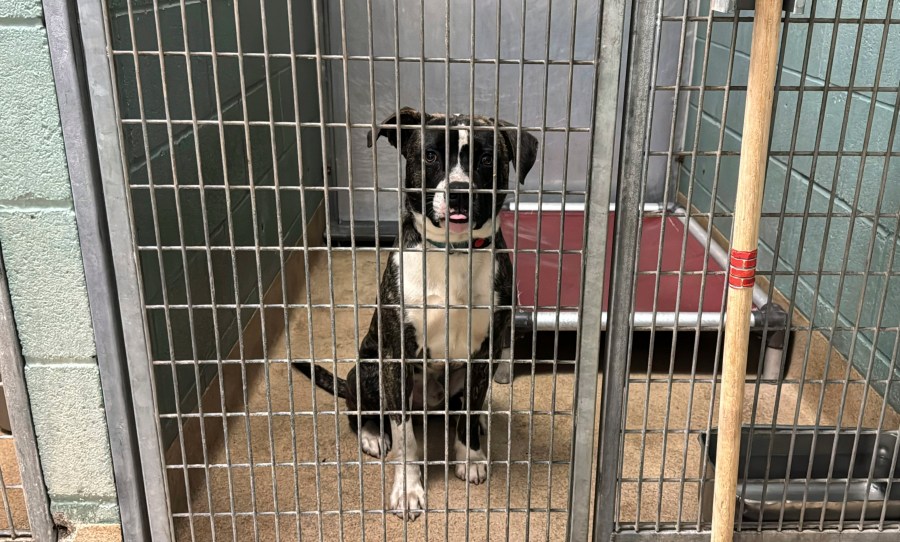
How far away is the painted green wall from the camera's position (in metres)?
1.67

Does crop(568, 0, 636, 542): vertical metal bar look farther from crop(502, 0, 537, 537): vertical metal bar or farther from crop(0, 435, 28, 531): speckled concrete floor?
crop(0, 435, 28, 531): speckled concrete floor

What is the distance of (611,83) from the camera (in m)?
1.55

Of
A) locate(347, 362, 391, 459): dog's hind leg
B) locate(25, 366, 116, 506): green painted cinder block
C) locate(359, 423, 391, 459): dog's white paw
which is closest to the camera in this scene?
locate(25, 366, 116, 506): green painted cinder block

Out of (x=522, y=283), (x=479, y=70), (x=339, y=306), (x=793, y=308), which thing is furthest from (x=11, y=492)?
(x=479, y=70)

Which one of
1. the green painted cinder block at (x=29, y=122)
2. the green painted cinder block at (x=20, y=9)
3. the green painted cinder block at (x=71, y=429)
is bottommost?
the green painted cinder block at (x=71, y=429)

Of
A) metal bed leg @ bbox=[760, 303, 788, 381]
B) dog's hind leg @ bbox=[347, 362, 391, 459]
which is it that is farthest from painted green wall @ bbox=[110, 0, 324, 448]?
metal bed leg @ bbox=[760, 303, 788, 381]

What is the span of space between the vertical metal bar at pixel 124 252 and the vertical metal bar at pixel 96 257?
27 millimetres

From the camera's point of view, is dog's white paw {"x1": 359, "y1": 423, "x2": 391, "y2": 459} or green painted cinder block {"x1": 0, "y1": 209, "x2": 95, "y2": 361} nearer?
green painted cinder block {"x1": 0, "y1": 209, "x2": 95, "y2": 361}

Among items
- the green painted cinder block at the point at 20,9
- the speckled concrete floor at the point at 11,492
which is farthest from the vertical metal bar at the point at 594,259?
the speckled concrete floor at the point at 11,492

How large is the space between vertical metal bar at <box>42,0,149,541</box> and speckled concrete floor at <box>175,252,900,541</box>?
18 centimetres

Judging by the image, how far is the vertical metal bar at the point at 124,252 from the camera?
1501mm

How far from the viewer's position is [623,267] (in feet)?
5.51

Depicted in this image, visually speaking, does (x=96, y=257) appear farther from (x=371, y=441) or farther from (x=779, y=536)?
(x=779, y=536)

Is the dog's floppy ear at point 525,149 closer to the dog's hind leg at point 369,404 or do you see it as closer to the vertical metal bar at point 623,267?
the vertical metal bar at point 623,267
